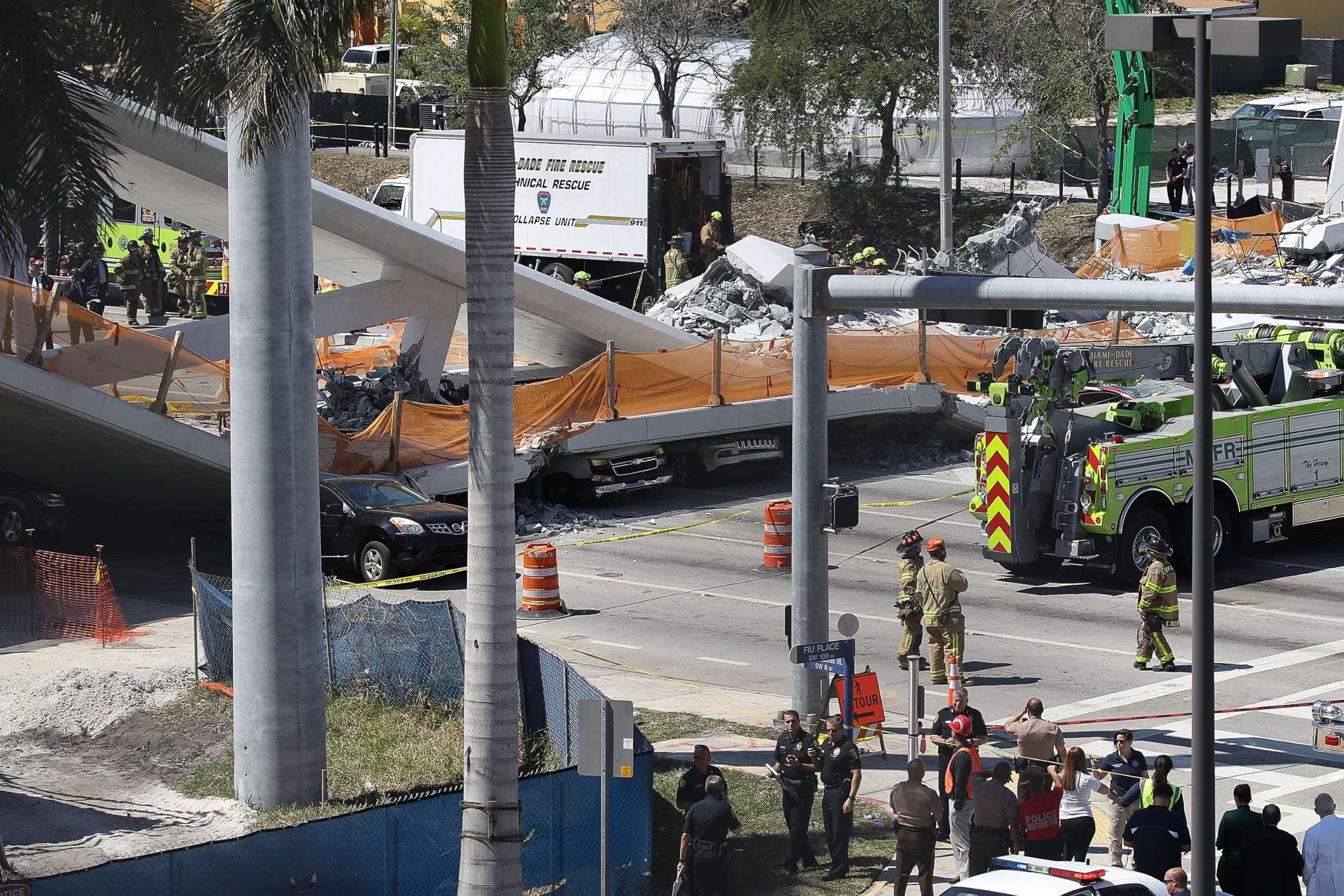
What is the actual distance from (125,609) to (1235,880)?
1444 centimetres

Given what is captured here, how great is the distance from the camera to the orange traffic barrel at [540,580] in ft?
69.8

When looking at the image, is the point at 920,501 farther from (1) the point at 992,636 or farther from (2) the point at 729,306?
(2) the point at 729,306

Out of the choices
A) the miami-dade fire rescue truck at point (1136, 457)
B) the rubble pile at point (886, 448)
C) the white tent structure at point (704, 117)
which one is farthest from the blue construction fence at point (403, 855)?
the white tent structure at point (704, 117)

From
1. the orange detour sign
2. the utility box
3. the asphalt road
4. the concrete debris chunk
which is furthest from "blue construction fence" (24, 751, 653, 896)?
the utility box

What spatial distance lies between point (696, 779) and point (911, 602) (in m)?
5.81

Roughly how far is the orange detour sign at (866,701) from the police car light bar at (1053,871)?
16.0 ft

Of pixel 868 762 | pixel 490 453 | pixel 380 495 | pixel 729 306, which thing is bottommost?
pixel 868 762

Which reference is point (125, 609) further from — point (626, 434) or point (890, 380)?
point (890, 380)

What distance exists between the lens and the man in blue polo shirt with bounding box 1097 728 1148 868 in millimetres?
13461

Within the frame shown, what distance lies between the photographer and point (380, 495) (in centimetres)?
2344

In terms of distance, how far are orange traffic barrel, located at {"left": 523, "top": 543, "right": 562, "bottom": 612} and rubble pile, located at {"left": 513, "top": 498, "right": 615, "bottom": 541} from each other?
393 cm

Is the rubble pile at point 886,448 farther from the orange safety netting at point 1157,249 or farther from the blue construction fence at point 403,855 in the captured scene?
the blue construction fence at point 403,855

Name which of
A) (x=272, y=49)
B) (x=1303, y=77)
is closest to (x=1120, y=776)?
(x=272, y=49)

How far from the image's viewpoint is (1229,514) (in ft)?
74.4
